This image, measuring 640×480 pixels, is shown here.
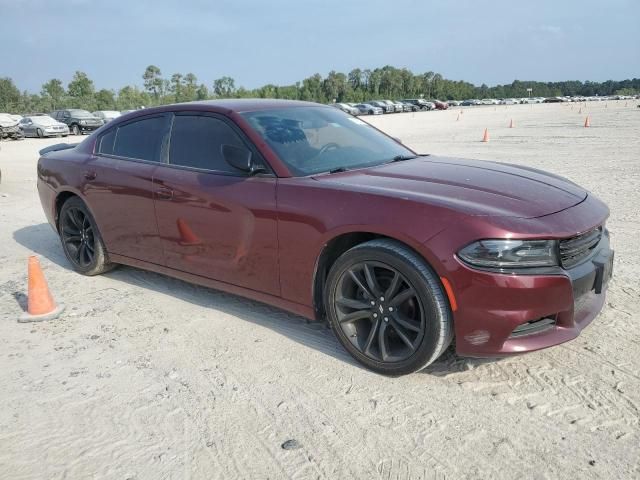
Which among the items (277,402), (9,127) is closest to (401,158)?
(277,402)

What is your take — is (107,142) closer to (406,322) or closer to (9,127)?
(406,322)

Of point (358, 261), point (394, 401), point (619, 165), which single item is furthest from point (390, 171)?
point (619, 165)

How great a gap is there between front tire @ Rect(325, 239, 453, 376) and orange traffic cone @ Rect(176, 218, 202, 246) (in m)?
1.24

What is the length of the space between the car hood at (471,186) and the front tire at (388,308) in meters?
0.38

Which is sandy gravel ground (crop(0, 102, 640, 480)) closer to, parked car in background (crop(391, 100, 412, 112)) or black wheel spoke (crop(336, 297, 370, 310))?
black wheel spoke (crop(336, 297, 370, 310))

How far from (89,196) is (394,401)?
3.50 m

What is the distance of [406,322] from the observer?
117 inches

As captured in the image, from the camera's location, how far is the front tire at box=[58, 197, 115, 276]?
498cm

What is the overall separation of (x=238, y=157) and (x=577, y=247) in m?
2.15

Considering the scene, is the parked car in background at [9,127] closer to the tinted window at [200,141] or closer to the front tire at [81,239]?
the front tire at [81,239]

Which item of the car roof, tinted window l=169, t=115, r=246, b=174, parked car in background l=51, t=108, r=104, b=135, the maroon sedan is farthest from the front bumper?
parked car in background l=51, t=108, r=104, b=135

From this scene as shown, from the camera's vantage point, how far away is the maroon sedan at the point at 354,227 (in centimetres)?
273

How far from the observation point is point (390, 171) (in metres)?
3.58

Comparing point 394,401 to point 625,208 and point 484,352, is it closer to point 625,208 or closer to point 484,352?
point 484,352
